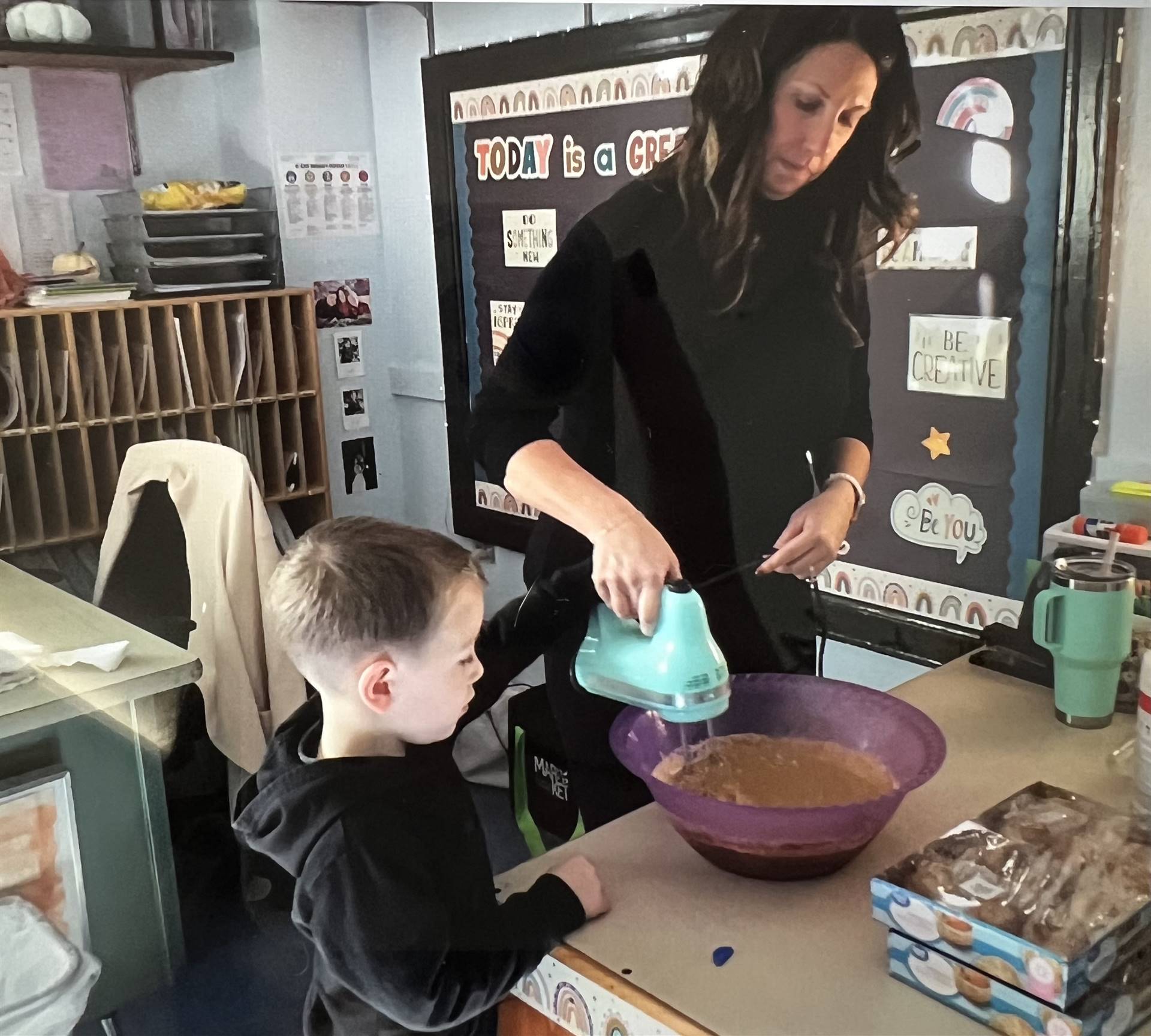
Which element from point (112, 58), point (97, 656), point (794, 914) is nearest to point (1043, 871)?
point (794, 914)

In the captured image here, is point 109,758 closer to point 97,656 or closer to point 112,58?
point 97,656

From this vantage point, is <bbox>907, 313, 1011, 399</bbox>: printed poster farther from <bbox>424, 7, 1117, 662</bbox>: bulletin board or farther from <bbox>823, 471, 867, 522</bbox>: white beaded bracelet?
<bbox>823, 471, 867, 522</bbox>: white beaded bracelet

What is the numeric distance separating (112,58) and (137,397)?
0.21 meters

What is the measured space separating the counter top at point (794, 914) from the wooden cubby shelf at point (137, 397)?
0.43m

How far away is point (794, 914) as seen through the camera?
95 cm

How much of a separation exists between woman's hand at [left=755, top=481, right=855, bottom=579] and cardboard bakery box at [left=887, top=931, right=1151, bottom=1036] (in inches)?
13.9

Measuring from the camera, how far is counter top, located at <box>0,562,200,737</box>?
2.26 ft

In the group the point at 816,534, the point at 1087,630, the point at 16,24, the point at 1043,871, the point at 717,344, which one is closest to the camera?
the point at 16,24

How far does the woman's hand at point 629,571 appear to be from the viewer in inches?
38.1

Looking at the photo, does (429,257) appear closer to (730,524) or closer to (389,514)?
(389,514)

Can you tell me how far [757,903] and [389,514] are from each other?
1.50ft

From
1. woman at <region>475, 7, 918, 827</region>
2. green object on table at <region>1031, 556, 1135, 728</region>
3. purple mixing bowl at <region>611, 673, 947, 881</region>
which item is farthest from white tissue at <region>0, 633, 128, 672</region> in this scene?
green object on table at <region>1031, 556, 1135, 728</region>

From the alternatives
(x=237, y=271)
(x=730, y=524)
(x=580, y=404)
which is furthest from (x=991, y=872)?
(x=237, y=271)

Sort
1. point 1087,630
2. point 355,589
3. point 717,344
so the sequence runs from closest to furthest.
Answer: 1. point 355,589
2. point 717,344
3. point 1087,630
